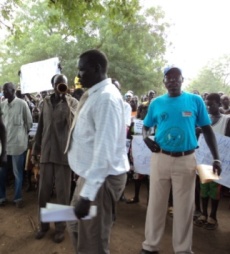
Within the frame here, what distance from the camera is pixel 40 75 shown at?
24.9ft

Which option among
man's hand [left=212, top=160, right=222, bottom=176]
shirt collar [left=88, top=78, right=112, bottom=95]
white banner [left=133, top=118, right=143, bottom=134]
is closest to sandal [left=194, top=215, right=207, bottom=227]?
man's hand [left=212, top=160, right=222, bottom=176]

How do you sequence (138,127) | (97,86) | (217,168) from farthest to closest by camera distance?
(138,127) < (217,168) < (97,86)

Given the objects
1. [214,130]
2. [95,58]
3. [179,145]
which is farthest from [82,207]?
[214,130]

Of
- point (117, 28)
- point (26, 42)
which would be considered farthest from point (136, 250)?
point (26, 42)

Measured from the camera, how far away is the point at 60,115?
372 centimetres

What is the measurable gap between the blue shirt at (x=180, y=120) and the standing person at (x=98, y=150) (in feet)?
3.65

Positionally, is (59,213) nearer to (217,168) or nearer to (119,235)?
(217,168)

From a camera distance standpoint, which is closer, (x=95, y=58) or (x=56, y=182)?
(x=95, y=58)

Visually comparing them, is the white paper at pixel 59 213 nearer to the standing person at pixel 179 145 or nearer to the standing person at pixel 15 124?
the standing person at pixel 179 145

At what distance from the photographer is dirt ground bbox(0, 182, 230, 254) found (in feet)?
11.9

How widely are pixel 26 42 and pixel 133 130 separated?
20349 millimetres

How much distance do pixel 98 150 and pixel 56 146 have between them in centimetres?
202

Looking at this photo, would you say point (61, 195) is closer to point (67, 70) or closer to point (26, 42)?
point (67, 70)

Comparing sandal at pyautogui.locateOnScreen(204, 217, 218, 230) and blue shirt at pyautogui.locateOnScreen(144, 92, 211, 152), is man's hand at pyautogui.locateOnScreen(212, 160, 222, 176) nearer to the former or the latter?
blue shirt at pyautogui.locateOnScreen(144, 92, 211, 152)
